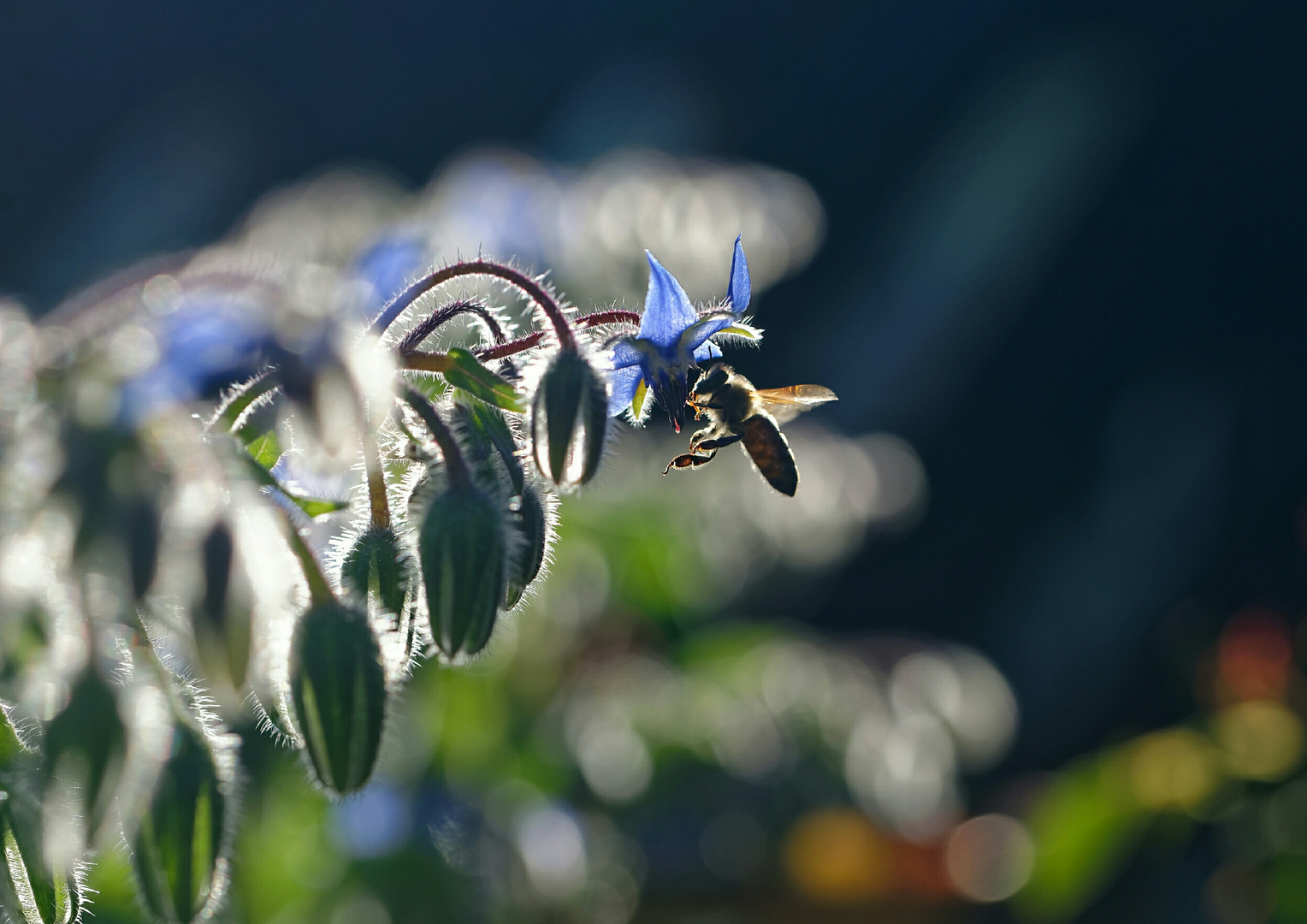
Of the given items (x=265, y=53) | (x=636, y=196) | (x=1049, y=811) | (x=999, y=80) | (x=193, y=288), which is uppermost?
(x=265, y=53)

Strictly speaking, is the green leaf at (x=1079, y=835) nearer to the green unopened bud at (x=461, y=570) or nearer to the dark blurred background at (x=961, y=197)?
the dark blurred background at (x=961, y=197)

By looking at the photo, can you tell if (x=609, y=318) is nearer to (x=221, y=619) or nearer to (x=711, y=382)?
(x=711, y=382)

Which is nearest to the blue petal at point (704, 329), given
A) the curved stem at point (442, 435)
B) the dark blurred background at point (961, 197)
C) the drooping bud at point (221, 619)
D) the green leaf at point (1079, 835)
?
the curved stem at point (442, 435)

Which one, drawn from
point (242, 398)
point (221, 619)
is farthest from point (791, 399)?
point (221, 619)

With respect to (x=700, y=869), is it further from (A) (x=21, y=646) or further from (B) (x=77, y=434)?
(B) (x=77, y=434)

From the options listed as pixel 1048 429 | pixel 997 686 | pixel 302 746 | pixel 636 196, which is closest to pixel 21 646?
pixel 302 746

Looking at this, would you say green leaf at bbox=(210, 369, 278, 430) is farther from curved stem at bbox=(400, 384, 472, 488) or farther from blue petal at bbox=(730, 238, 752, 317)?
blue petal at bbox=(730, 238, 752, 317)
